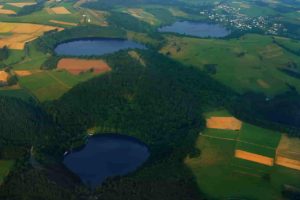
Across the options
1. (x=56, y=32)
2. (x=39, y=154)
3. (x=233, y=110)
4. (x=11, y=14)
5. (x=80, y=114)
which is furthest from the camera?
(x=11, y=14)

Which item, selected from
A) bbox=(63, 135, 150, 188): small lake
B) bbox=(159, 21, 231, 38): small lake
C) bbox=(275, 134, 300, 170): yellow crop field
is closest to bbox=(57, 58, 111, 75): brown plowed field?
bbox=(63, 135, 150, 188): small lake

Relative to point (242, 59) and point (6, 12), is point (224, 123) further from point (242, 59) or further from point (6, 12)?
point (6, 12)

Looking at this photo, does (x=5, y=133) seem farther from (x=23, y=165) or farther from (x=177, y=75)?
(x=177, y=75)

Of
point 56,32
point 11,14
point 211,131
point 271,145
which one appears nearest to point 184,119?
point 211,131

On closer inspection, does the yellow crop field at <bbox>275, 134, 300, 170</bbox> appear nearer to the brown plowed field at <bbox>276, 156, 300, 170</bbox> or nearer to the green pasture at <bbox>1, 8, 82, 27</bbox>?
the brown plowed field at <bbox>276, 156, 300, 170</bbox>

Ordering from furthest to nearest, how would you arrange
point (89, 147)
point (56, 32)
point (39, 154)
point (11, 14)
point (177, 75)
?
1. point (11, 14)
2. point (56, 32)
3. point (177, 75)
4. point (89, 147)
5. point (39, 154)

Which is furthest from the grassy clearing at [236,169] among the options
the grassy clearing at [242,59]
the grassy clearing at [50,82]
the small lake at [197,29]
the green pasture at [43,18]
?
the green pasture at [43,18]
